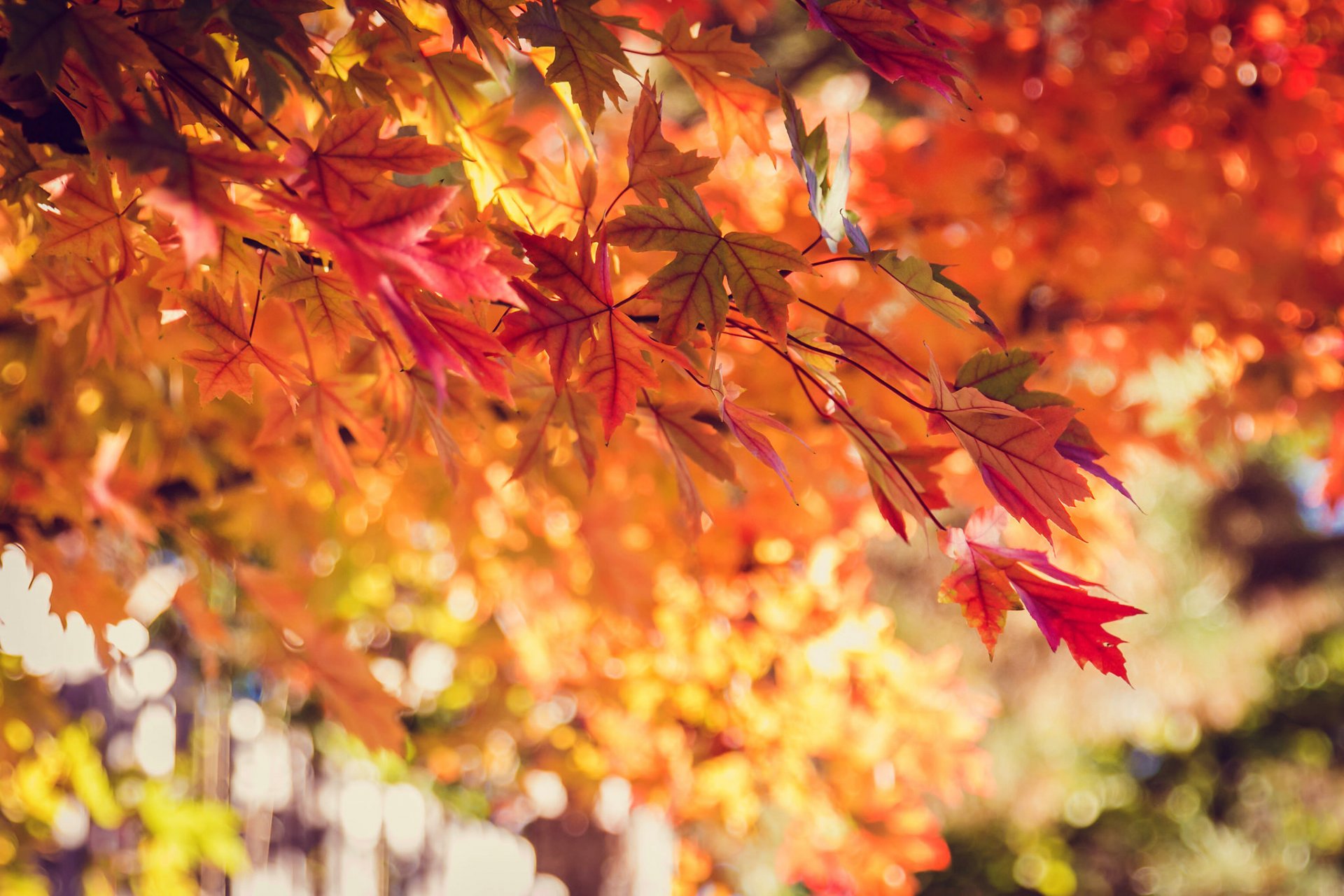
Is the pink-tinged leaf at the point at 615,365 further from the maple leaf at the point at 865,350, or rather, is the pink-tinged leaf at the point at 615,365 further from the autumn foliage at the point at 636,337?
the maple leaf at the point at 865,350

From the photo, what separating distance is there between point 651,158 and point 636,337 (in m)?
0.11

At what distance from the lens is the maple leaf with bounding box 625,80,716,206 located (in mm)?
530

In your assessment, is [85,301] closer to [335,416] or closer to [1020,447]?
[335,416]

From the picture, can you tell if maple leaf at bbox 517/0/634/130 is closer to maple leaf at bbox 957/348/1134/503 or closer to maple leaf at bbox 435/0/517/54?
maple leaf at bbox 435/0/517/54

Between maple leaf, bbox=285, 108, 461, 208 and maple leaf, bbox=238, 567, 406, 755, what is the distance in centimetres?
77

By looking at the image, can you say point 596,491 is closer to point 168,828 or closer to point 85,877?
point 168,828

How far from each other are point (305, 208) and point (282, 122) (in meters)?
0.43

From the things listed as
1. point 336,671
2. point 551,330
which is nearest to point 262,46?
point 551,330

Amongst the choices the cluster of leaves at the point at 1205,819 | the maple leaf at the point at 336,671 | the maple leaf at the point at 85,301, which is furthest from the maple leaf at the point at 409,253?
the cluster of leaves at the point at 1205,819

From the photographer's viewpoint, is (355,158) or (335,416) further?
(335,416)

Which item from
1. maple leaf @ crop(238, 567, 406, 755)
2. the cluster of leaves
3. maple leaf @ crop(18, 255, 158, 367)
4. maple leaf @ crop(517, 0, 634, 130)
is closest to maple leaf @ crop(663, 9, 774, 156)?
maple leaf @ crop(517, 0, 634, 130)

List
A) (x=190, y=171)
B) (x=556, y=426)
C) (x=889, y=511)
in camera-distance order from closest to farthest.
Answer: (x=190, y=171) → (x=889, y=511) → (x=556, y=426)

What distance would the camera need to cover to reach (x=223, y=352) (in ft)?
1.84

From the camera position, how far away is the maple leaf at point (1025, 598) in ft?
1.59
